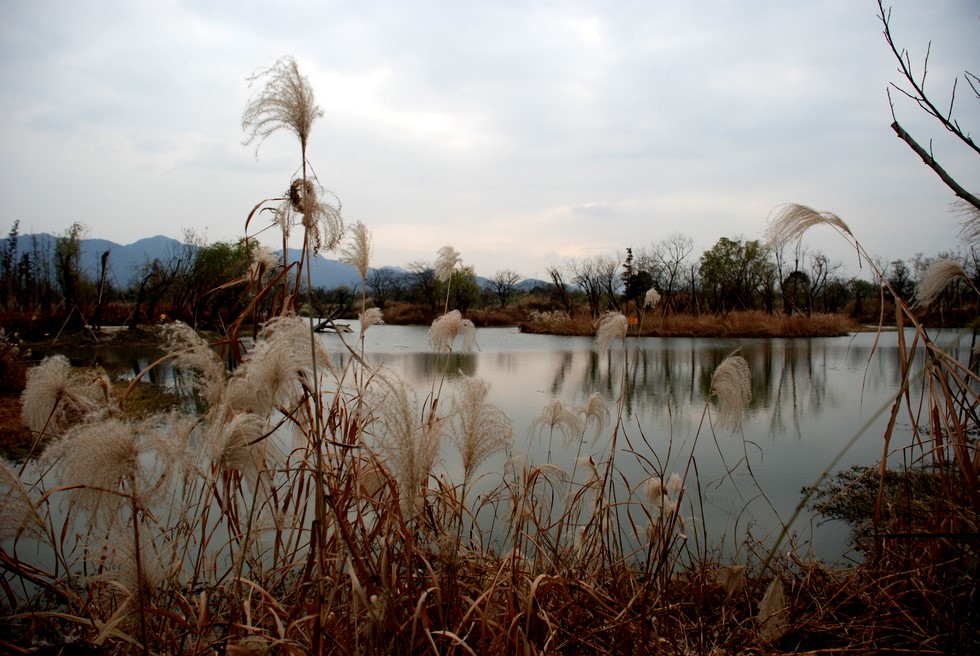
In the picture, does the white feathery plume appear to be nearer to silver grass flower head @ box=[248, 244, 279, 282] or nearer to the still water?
silver grass flower head @ box=[248, 244, 279, 282]

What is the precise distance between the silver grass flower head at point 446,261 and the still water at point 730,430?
1.53 feet

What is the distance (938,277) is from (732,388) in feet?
2.33

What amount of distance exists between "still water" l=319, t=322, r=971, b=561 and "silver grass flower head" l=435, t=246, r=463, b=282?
468 mm

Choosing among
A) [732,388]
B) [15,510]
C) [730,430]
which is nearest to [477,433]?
[732,388]

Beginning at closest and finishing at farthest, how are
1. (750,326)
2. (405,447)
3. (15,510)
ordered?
(405,447) < (15,510) < (750,326)

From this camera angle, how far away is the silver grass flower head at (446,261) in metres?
2.44

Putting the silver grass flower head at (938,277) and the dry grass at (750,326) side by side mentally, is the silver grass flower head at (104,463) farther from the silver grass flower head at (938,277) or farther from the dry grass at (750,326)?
the dry grass at (750,326)

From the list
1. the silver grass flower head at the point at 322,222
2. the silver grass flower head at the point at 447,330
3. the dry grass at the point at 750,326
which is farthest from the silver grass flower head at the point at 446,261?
the dry grass at the point at 750,326

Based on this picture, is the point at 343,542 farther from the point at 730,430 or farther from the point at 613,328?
the point at 730,430

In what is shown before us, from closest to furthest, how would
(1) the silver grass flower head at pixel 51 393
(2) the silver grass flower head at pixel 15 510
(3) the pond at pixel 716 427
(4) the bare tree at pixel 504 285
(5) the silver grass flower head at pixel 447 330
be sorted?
(2) the silver grass flower head at pixel 15 510
(1) the silver grass flower head at pixel 51 393
(5) the silver grass flower head at pixel 447 330
(3) the pond at pixel 716 427
(4) the bare tree at pixel 504 285

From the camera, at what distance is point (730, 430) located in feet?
13.1

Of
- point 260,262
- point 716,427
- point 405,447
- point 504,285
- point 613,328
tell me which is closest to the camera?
point 405,447

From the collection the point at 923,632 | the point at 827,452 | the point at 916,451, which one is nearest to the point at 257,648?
the point at 923,632

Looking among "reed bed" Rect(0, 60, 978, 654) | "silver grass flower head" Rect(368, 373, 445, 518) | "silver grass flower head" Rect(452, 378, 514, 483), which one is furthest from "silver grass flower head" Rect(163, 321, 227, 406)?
"silver grass flower head" Rect(452, 378, 514, 483)
